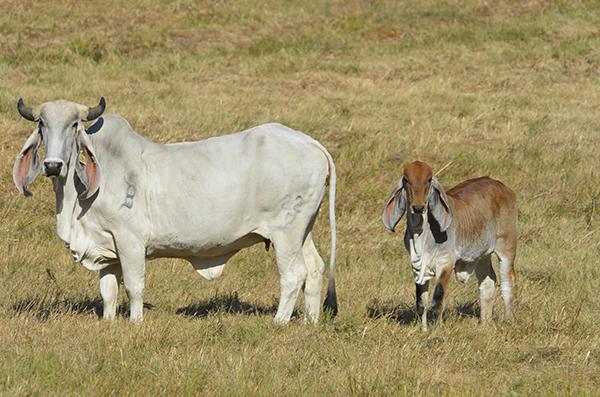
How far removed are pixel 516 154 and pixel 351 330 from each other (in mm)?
7125

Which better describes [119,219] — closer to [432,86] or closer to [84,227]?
[84,227]

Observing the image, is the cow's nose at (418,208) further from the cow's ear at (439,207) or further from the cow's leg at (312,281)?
the cow's leg at (312,281)

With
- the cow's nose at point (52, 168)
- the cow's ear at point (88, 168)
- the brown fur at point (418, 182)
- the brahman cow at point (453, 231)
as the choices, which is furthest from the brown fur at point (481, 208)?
the cow's nose at point (52, 168)

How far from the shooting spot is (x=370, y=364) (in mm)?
6719

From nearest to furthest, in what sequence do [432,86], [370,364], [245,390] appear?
1. [245,390]
2. [370,364]
3. [432,86]

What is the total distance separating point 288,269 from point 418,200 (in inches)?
43.4

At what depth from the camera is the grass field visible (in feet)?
22.2

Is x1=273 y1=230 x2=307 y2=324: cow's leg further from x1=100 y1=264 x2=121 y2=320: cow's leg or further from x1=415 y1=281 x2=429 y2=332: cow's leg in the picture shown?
x1=100 y1=264 x2=121 y2=320: cow's leg

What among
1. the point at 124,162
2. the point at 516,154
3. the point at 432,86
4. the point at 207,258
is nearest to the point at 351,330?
the point at 207,258

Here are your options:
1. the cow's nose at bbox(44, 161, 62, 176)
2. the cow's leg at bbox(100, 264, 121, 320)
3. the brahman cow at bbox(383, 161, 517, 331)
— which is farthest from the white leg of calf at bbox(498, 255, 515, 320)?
the cow's nose at bbox(44, 161, 62, 176)

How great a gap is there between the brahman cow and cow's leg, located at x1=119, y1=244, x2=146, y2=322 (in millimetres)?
1755

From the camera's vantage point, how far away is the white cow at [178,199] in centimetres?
798

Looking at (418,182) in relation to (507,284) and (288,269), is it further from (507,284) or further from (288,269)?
(507,284)

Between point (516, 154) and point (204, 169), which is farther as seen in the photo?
point (516, 154)
